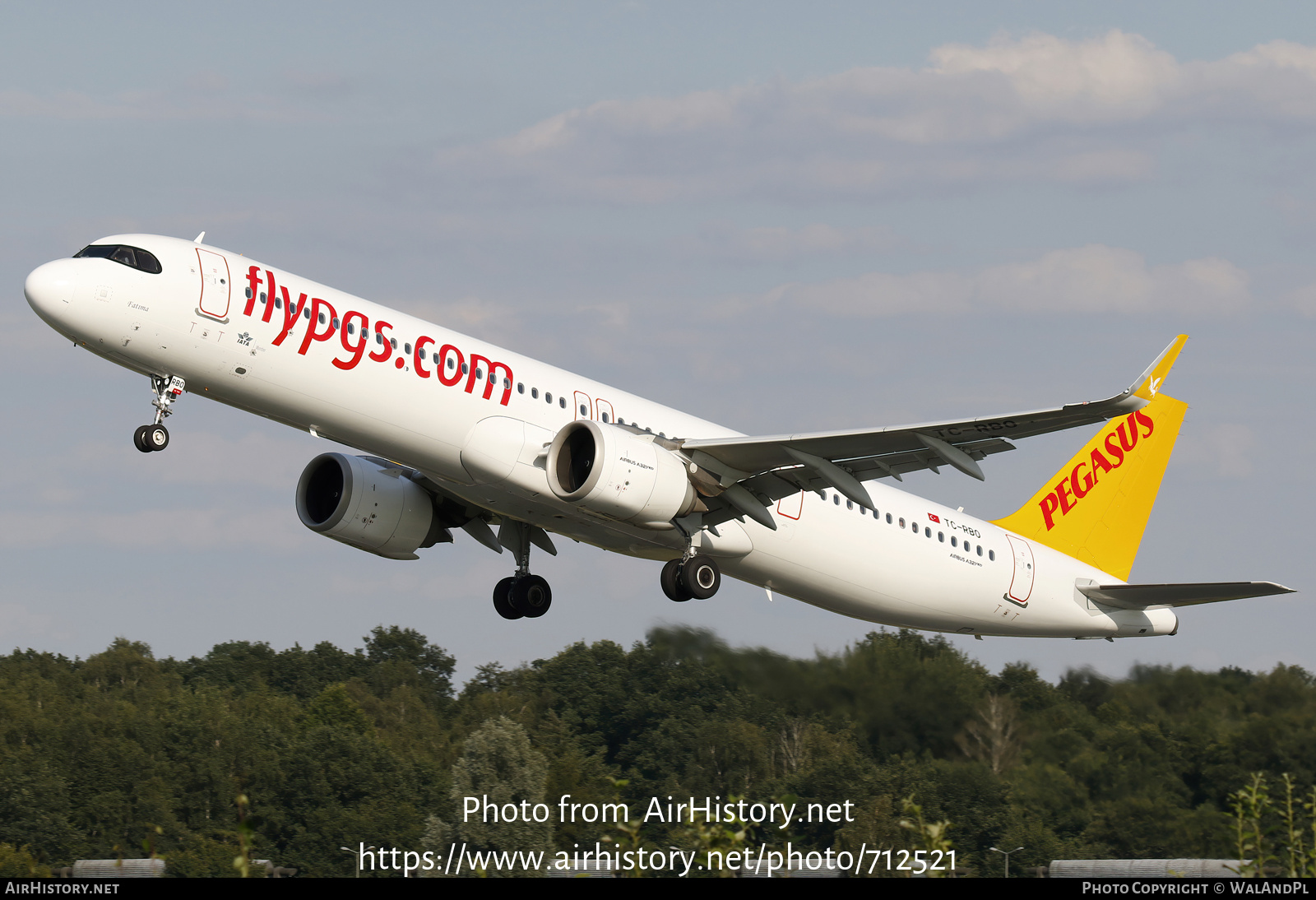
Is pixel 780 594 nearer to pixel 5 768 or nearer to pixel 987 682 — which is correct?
pixel 987 682

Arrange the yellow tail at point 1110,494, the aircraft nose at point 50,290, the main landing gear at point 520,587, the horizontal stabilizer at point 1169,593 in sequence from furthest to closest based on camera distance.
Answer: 1. the yellow tail at point 1110,494
2. the main landing gear at point 520,587
3. the horizontal stabilizer at point 1169,593
4. the aircraft nose at point 50,290

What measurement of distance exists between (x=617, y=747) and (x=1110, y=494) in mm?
31520

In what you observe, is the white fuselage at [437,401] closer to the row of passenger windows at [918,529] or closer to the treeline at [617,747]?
the row of passenger windows at [918,529]

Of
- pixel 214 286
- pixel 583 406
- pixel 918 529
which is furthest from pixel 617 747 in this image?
pixel 214 286

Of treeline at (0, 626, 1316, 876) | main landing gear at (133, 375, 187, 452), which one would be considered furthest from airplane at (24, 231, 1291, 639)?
treeline at (0, 626, 1316, 876)

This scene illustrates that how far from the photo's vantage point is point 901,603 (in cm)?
3014

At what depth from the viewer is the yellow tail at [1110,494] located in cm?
3375

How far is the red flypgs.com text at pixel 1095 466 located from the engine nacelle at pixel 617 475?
11565 mm

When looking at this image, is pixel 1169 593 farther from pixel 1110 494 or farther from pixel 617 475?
pixel 617 475

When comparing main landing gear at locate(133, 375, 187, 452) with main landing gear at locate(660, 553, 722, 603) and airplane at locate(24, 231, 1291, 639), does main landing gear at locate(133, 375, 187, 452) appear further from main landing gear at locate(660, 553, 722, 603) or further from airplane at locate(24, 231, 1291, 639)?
main landing gear at locate(660, 553, 722, 603)

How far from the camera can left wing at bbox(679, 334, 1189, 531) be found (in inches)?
944

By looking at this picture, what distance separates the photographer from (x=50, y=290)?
22.7 meters

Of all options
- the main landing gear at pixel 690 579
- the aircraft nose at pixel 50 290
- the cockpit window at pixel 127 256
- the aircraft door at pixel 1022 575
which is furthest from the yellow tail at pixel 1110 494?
the aircraft nose at pixel 50 290

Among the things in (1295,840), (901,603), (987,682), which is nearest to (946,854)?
(1295,840)
